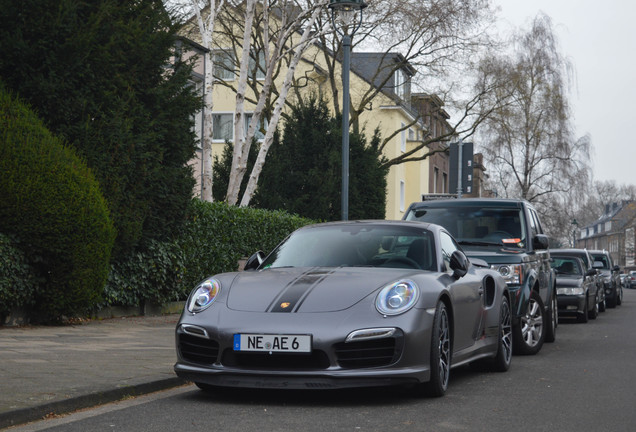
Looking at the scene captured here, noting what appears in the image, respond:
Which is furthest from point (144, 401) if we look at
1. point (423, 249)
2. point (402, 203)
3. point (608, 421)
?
point (402, 203)

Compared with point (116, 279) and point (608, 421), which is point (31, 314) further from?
point (608, 421)

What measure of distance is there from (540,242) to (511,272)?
94 cm

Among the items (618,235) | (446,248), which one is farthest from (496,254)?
(618,235)

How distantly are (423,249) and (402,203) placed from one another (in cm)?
4367

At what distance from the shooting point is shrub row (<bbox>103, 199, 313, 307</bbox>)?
14.3 metres

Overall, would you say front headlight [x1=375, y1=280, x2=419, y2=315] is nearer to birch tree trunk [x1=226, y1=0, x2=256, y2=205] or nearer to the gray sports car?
the gray sports car

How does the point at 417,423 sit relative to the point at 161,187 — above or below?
below

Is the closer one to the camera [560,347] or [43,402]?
[43,402]

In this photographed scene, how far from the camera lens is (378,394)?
24.1ft

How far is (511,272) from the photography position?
11.3m

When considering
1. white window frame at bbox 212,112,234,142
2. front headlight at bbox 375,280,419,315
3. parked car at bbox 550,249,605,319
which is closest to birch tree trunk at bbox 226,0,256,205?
parked car at bbox 550,249,605,319

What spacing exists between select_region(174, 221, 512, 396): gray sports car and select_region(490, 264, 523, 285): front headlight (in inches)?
129

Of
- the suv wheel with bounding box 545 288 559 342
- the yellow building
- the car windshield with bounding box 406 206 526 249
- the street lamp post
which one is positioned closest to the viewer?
the car windshield with bounding box 406 206 526 249

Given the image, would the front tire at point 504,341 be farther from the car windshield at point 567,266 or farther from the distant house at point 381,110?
the distant house at point 381,110
